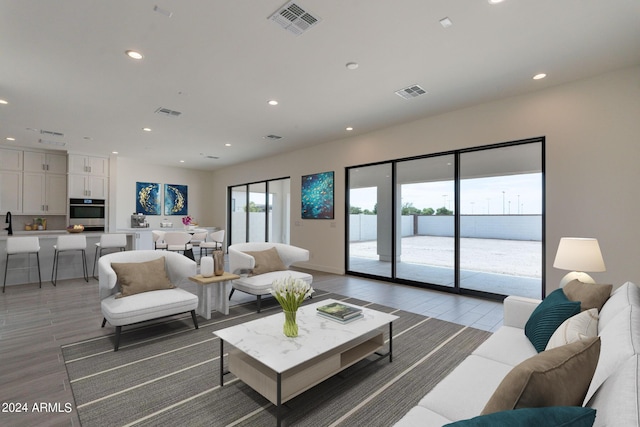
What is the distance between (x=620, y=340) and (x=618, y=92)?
157 inches

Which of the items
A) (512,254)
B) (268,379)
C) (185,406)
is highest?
(512,254)

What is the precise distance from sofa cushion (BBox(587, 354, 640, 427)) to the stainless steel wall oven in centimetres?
1043

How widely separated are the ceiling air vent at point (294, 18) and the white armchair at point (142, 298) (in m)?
2.74

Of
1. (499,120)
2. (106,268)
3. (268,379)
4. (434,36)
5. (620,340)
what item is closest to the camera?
(620,340)

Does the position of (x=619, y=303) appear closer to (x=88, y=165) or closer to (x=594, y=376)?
(x=594, y=376)

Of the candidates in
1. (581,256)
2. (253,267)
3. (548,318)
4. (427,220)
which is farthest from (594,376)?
(427,220)

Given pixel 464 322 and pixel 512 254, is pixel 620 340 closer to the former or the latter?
pixel 464 322

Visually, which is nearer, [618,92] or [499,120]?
[618,92]

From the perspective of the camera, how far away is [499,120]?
179 inches

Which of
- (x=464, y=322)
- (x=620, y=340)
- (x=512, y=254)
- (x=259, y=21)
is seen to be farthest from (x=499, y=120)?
(x=620, y=340)

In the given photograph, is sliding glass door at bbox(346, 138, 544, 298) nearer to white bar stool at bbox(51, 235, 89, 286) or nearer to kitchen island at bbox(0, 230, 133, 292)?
white bar stool at bbox(51, 235, 89, 286)

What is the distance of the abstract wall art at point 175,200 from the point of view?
1014cm

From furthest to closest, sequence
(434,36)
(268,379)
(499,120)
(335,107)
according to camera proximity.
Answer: (335,107) → (499,120) → (434,36) → (268,379)

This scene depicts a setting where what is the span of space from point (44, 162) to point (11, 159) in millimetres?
619
